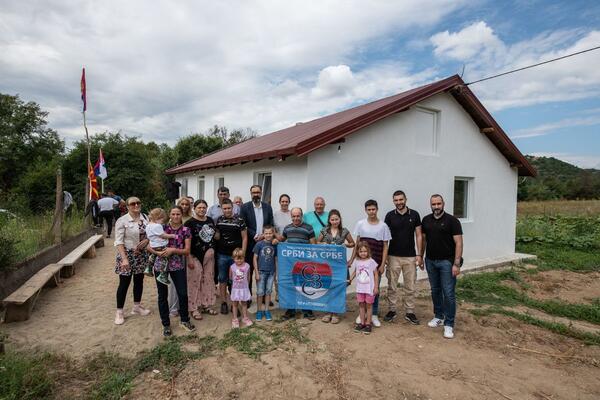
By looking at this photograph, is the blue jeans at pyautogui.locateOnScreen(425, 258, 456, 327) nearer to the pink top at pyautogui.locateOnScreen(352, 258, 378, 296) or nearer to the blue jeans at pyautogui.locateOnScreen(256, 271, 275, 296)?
the pink top at pyautogui.locateOnScreen(352, 258, 378, 296)

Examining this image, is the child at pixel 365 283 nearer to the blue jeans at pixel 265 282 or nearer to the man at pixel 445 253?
the man at pixel 445 253

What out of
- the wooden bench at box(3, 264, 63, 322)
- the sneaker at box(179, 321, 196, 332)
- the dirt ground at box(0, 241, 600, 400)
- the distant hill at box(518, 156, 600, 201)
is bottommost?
the dirt ground at box(0, 241, 600, 400)

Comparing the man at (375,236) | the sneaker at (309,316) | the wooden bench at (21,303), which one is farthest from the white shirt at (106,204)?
the man at (375,236)

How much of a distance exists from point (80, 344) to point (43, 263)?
→ 11.6 ft

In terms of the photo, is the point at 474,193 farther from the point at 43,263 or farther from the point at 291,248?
the point at 43,263

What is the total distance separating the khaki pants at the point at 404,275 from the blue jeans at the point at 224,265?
2265mm

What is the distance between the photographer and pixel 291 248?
4.98 metres

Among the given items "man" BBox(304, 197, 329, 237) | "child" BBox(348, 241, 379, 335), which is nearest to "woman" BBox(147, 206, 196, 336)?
"man" BBox(304, 197, 329, 237)

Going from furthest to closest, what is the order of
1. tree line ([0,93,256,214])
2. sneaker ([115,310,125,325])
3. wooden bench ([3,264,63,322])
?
tree line ([0,93,256,214]) < sneaker ([115,310,125,325]) < wooden bench ([3,264,63,322])

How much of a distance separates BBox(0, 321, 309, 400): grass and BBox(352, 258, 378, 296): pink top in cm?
97

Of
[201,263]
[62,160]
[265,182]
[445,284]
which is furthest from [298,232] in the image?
[62,160]

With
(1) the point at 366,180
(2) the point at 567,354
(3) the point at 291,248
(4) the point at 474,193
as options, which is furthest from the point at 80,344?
(4) the point at 474,193

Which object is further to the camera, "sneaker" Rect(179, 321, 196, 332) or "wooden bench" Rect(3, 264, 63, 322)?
"wooden bench" Rect(3, 264, 63, 322)

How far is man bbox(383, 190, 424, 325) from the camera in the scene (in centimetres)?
477
